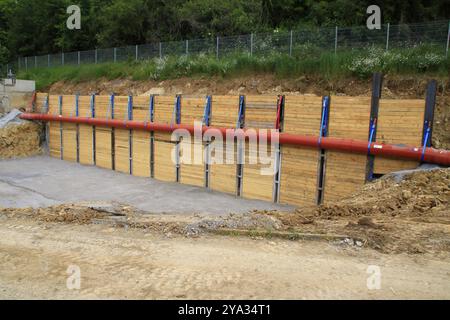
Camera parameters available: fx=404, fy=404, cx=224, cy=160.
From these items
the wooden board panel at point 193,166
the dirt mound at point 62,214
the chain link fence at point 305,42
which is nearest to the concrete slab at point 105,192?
the wooden board panel at point 193,166

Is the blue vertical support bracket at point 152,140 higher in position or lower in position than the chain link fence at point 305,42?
lower

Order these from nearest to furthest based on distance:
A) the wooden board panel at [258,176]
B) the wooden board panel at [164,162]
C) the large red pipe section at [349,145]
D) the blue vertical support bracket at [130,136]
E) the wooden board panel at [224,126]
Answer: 1. the large red pipe section at [349,145]
2. the wooden board panel at [258,176]
3. the wooden board panel at [224,126]
4. the wooden board panel at [164,162]
5. the blue vertical support bracket at [130,136]

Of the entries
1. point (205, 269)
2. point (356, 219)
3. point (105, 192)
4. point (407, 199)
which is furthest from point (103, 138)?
point (205, 269)

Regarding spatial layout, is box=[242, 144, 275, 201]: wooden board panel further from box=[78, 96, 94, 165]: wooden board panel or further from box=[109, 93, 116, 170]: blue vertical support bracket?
box=[78, 96, 94, 165]: wooden board panel

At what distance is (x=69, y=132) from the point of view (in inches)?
882

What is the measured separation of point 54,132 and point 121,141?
260 inches

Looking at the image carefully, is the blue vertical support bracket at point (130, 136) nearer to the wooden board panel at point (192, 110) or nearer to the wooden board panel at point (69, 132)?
the wooden board panel at point (192, 110)

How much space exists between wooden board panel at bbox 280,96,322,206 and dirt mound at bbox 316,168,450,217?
290cm

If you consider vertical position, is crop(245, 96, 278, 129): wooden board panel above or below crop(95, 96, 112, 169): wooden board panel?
above

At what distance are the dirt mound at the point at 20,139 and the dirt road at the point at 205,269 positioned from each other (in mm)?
17280

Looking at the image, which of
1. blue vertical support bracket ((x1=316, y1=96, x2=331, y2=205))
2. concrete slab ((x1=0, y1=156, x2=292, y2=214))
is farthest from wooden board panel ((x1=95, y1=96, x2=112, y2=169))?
blue vertical support bracket ((x1=316, y1=96, x2=331, y2=205))

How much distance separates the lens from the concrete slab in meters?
12.9

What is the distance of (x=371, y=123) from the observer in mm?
11555

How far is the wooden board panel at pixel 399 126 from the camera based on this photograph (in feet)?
35.5
